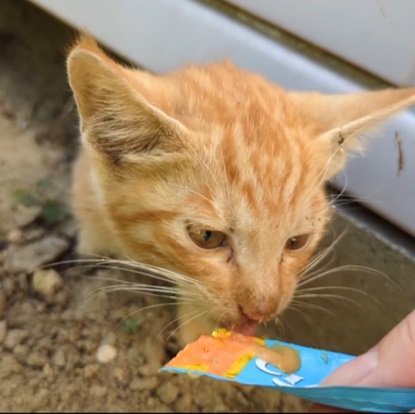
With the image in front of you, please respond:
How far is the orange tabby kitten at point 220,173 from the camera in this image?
1386mm

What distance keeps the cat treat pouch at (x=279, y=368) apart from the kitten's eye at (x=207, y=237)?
0.18 metres

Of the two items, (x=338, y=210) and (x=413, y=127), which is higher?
(x=413, y=127)

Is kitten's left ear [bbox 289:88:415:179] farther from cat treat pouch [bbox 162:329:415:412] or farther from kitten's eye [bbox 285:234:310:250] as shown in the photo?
cat treat pouch [bbox 162:329:415:412]

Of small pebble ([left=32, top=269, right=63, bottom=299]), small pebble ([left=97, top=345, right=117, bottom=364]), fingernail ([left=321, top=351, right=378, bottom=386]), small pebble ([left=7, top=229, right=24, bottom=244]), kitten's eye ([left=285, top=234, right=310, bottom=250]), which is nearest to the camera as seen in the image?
fingernail ([left=321, top=351, right=378, bottom=386])

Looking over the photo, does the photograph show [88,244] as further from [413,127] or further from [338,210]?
[413,127]

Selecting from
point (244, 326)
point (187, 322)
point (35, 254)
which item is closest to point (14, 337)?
point (35, 254)

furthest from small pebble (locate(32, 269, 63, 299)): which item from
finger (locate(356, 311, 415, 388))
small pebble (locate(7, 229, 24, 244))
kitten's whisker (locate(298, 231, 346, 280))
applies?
finger (locate(356, 311, 415, 388))

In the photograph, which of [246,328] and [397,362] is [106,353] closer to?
[246,328]

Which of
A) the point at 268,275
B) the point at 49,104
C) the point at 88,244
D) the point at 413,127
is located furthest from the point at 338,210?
the point at 49,104

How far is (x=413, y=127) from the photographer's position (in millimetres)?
1630

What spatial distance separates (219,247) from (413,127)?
1.88 ft

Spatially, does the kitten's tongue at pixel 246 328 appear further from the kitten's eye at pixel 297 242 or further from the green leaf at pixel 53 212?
the green leaf at pixel 53 212

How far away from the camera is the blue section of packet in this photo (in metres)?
1.12

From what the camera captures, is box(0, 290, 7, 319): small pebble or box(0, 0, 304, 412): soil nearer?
box(0, 0, 304, 412): soil
